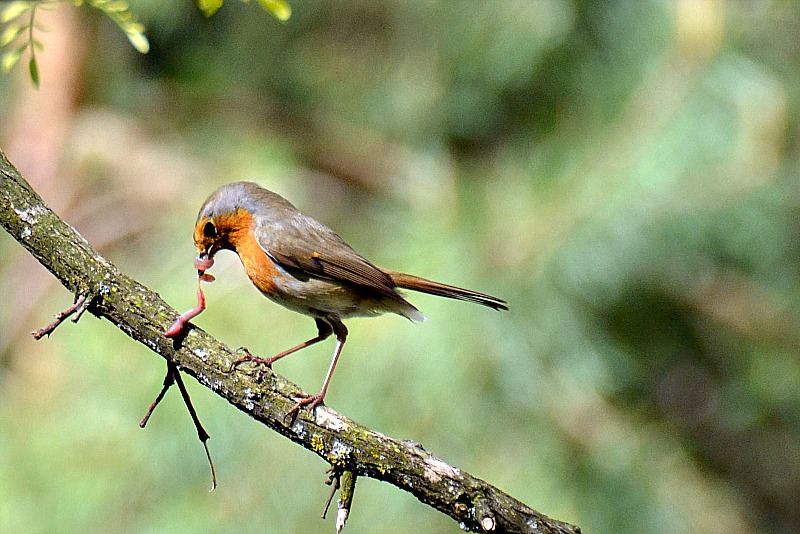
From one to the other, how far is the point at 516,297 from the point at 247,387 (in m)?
2.33

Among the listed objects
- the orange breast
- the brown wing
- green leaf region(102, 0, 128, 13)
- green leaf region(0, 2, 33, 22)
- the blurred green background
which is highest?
the blurred green background

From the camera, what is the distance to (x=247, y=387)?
4.92 ft

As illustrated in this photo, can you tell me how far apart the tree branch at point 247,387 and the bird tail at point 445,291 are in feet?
1.98

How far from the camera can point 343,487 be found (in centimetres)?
148

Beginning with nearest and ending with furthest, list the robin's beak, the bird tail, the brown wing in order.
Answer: the robin's beak
the bird tail
the brown wing

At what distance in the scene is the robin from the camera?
2139 mm

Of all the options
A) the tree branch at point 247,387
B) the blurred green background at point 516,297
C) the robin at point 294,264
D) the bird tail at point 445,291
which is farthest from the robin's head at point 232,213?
the blurred green background at point 516,297

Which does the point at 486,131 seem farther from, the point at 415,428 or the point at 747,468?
the point at 747,468

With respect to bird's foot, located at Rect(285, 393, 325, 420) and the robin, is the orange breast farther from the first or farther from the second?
bird's foot, located at Rect(285, 393, 325, 420)

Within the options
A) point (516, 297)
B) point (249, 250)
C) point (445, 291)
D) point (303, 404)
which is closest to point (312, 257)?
point (249, 250)

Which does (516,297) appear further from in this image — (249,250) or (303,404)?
(303,404)

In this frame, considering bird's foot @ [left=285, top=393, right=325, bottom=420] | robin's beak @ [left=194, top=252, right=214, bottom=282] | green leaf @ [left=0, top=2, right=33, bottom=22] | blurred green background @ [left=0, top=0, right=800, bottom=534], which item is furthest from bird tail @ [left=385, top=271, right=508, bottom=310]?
blurred green background @ [left=0, top=0, right=800, bottom=534]

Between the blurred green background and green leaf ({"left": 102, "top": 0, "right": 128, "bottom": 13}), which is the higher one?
the blurred green background

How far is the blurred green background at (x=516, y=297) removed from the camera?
3.52 m
